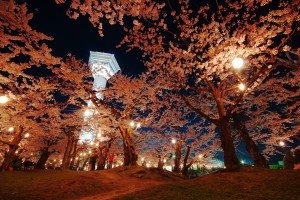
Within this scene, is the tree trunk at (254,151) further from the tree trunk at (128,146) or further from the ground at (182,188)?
the tree trunk at (128,146)

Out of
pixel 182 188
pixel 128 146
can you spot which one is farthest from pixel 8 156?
pixel 182 188

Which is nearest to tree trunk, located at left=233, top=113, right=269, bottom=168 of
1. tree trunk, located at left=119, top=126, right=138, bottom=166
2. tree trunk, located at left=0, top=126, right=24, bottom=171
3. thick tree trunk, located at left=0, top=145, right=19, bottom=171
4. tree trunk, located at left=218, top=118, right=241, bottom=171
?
tree trunk, located at left=218, top=118, right=241, bottom=171

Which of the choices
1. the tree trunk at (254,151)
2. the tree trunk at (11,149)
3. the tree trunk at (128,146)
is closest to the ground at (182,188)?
the tree trunk at (128,146)

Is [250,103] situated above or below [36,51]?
above

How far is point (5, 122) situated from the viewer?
1778 cm

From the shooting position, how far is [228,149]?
10055 millimetres

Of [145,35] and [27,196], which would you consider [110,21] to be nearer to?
[145,35]

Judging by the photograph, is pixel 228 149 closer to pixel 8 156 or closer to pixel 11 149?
pixel 11 149

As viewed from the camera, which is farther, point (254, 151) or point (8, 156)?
point (8, 156)

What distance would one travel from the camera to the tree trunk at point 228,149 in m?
9.74

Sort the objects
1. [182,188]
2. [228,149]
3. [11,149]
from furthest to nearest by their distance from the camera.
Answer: [11,149] → [228,149] → [182,188]

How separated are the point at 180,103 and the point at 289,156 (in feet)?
40.0

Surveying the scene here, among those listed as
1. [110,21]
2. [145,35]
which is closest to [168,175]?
[145,35]

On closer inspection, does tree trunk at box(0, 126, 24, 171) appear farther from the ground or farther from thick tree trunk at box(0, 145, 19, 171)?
the ground
